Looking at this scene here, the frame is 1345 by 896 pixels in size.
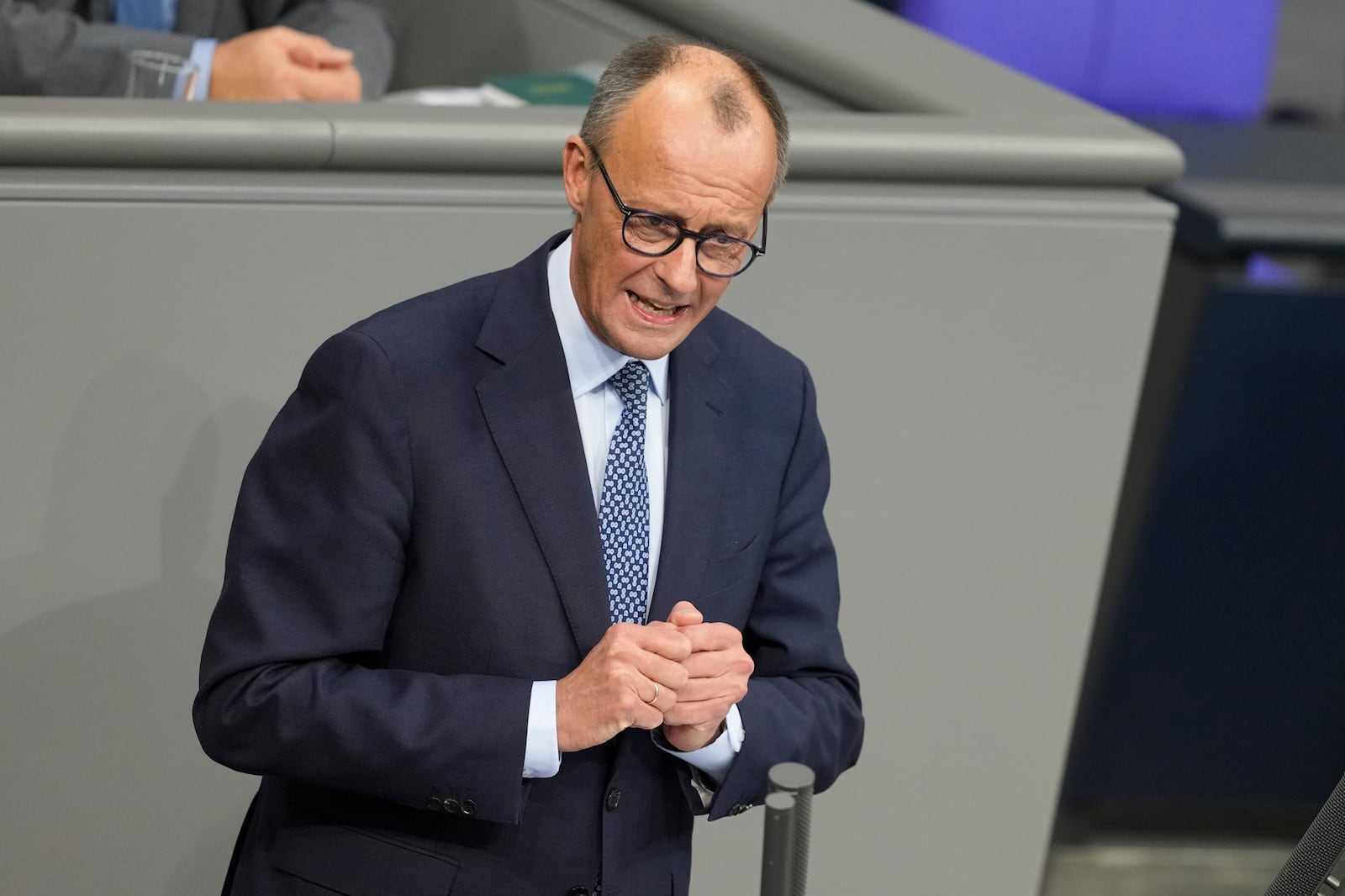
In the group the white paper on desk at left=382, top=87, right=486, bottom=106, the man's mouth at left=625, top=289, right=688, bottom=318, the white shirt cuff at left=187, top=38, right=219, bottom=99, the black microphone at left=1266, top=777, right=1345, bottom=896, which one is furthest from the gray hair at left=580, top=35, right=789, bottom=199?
the white shirt cuff at left=187, top=38, right=219, bottom=99

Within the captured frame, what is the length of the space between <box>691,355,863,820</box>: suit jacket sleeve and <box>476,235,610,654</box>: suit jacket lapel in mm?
186

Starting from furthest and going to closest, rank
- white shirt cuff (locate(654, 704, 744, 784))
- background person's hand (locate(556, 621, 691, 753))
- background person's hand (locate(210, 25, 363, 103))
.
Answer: background person's hand (locate(210, 25, 363, 103)) < white shirt cuff (locate(654, 704, 744, 784)) < background person's hand (locate(556, 621, 691, 753))

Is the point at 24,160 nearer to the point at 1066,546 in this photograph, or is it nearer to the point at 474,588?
the point at 474,588

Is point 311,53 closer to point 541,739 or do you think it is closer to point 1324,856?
point 541,739

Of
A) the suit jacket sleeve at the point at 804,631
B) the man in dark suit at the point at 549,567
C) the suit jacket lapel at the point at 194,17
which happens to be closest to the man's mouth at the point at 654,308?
the man in dark suit at the point at 549,567

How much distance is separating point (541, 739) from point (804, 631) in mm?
297

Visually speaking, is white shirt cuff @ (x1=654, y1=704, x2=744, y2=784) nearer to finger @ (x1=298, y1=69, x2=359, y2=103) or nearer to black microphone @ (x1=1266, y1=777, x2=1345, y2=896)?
black microphone @ (x1=1266, y1=777, x2=1345, y2=896)

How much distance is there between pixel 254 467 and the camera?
1.29m

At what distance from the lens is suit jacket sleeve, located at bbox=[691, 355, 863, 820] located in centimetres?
140

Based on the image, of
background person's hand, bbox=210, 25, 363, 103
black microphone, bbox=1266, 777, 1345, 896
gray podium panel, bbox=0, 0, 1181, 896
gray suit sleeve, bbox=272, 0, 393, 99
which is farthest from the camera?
gray suit sleeve, bbox=272, 0, 393, 99

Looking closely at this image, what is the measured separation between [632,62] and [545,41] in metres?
1.52

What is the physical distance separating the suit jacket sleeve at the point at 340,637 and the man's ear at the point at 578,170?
0.67ft

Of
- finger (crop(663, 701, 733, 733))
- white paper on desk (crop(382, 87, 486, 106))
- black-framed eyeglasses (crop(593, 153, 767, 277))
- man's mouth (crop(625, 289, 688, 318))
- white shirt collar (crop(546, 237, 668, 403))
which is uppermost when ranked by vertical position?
black-framed eyeglasses (crop(593, 153, 767, 277))

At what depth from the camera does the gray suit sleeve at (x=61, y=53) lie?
209cm
